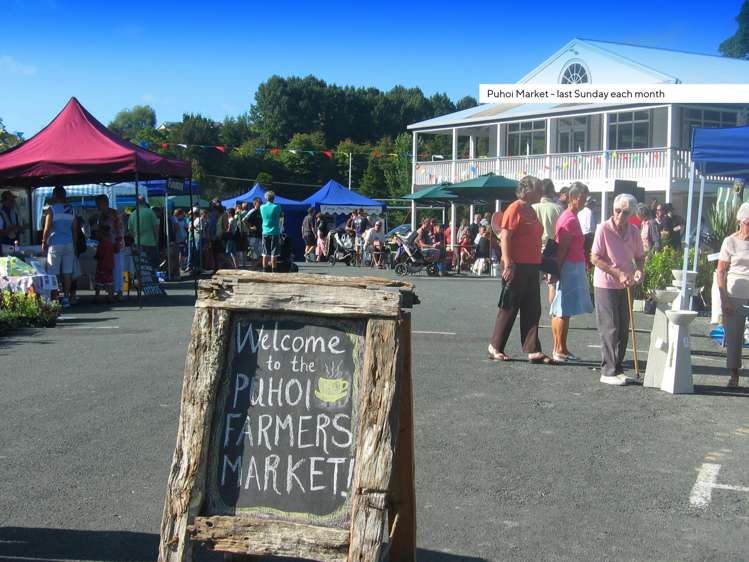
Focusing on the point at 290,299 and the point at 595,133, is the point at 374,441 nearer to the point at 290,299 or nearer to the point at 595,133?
the point at 290,299

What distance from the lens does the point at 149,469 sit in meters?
5.74

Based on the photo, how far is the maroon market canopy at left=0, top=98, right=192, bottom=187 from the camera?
1534 centimetres

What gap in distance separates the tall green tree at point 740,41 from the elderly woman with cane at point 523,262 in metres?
106

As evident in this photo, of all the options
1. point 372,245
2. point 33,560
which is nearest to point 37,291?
point 33,560

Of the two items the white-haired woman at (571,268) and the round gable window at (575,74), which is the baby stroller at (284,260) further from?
the round gable window at (575,74)

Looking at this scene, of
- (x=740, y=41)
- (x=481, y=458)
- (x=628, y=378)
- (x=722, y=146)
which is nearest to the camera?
(x=481, y=458)

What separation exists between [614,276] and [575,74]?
31455 mm

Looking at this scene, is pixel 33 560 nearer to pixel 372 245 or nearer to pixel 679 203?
pixel 372 245

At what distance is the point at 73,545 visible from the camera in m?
4.46

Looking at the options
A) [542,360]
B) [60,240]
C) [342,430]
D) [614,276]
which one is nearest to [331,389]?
[342,430]

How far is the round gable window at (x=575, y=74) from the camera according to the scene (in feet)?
124

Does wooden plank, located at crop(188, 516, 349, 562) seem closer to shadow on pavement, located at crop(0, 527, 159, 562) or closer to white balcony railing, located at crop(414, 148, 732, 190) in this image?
shadow on pavement, located at crop(0, 527, 159, 562)

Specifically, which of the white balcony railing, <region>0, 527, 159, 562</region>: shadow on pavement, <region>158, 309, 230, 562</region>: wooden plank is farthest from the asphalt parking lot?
the white balcony railing

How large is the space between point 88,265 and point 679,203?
24574 mm
